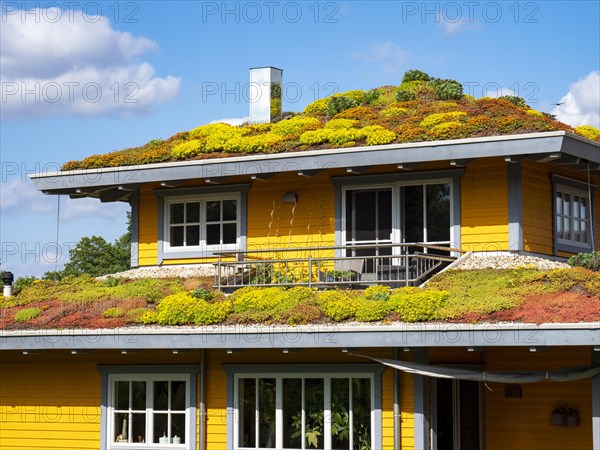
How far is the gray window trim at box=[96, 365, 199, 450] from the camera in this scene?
21.3 metres

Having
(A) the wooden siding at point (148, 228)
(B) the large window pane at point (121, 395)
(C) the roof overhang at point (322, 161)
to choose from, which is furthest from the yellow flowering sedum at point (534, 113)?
(B) the large window pane at point (121, 395)

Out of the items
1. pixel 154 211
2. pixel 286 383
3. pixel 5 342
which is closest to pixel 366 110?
pixel 154 211

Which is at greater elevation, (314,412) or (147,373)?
(147,373)

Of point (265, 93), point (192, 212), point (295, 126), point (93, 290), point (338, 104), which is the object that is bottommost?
point (93, 290)

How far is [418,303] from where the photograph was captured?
18656 millimetres

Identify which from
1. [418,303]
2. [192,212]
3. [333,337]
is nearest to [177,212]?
[192,212]

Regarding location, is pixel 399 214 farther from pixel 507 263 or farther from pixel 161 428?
pixel 161 428

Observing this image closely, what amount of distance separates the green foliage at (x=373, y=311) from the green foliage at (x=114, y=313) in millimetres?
5010

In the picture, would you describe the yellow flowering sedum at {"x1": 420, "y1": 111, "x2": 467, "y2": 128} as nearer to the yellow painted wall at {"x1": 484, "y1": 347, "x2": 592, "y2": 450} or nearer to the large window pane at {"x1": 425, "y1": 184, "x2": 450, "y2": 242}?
the large window pane at {"x1": 425, "y1": 184, "x2": 450, "y2": 242}

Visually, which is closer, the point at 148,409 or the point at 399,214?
the point at 148,409

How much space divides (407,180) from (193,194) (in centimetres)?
530

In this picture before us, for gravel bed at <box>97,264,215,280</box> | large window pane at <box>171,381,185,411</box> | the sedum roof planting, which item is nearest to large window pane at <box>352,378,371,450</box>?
large window pane at <box>171,381,185,411</box>

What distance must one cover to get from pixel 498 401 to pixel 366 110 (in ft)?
28.3

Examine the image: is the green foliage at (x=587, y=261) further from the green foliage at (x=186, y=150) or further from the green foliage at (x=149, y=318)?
the green foliage at (x=186, y=150)
